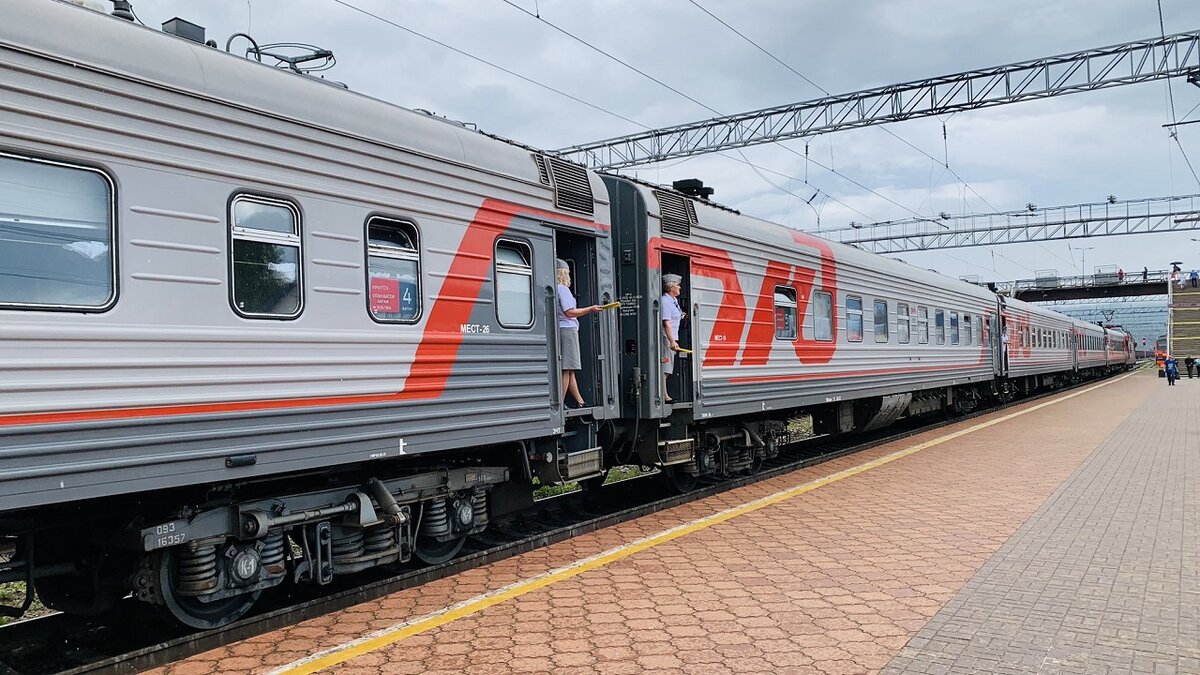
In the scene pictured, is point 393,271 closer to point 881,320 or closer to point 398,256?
point 398,256

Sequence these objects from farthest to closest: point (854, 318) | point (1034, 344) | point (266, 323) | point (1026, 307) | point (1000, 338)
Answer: point (1034, 344) < point (1026, 307) < point (1000, 338) < point (854, 318) < point (266, 323)

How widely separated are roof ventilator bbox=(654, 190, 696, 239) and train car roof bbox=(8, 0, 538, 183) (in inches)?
106

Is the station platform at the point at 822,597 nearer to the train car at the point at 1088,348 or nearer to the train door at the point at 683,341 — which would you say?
the train door at the point at 683,341

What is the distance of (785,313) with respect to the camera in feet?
38.4

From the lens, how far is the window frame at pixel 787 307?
11.4 metres

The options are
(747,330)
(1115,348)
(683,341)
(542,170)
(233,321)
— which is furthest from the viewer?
(1115,348)

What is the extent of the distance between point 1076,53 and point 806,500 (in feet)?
47.1

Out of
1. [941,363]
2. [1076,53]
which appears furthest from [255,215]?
[1076,53]

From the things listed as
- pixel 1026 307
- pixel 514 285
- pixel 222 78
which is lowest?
pixel 514 285

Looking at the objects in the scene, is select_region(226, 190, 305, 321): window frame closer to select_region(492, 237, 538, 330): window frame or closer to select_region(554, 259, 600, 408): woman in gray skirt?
select_region(492, 237, 538, 330): window frame

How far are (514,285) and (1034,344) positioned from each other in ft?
84.8

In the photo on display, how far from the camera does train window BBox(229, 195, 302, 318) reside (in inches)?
197

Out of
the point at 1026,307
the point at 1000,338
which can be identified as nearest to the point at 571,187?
the point at 1000,338

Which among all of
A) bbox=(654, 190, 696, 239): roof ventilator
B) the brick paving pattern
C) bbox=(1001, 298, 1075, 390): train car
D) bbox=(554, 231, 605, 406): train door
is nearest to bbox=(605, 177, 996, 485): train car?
bbox=(654, 190, 696, 239): roof ventilator
